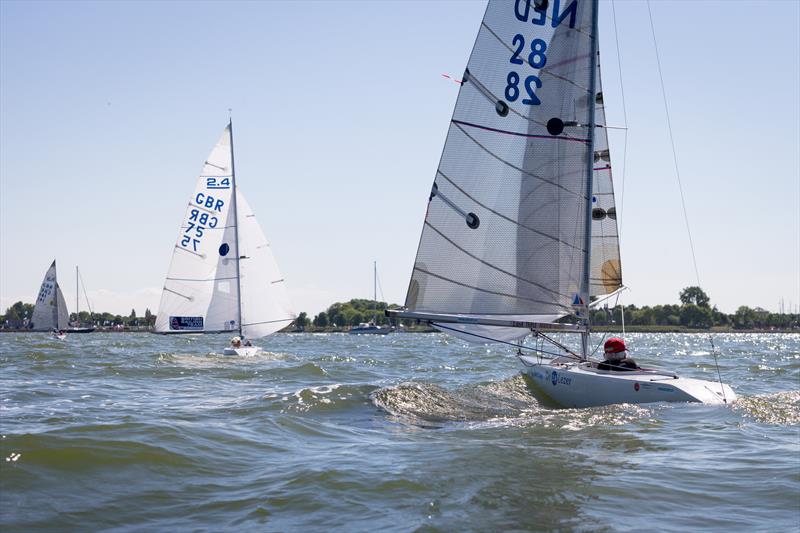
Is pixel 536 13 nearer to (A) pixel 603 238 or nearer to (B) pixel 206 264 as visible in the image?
(A) pixel 603 238

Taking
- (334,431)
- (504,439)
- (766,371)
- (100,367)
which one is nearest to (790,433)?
(504,439)

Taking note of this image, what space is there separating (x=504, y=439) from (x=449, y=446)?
0.91m

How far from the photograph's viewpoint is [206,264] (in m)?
39.8

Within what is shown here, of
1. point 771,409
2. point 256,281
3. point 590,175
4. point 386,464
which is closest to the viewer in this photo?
point 386,464

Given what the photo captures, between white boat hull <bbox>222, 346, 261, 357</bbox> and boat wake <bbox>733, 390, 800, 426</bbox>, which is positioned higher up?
white boat hull <bbox>222, 346, 261, 357</bbox>

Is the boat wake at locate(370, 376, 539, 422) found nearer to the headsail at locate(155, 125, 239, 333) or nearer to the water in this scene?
the water

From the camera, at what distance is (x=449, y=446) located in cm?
1075

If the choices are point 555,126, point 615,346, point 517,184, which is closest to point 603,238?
point 517,184

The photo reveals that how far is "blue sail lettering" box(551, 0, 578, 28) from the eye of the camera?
1563 cm

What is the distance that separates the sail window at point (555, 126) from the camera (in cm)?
1559

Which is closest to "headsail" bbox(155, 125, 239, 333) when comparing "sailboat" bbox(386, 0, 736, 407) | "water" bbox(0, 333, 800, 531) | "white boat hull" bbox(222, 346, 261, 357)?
"white boat hull" bbox(222, 346, 261, 357)

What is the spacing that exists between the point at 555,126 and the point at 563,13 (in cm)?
218

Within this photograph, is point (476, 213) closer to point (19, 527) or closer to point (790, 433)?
point (790, 433)

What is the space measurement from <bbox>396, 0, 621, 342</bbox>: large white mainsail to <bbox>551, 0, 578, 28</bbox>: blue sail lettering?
0.02 metres
